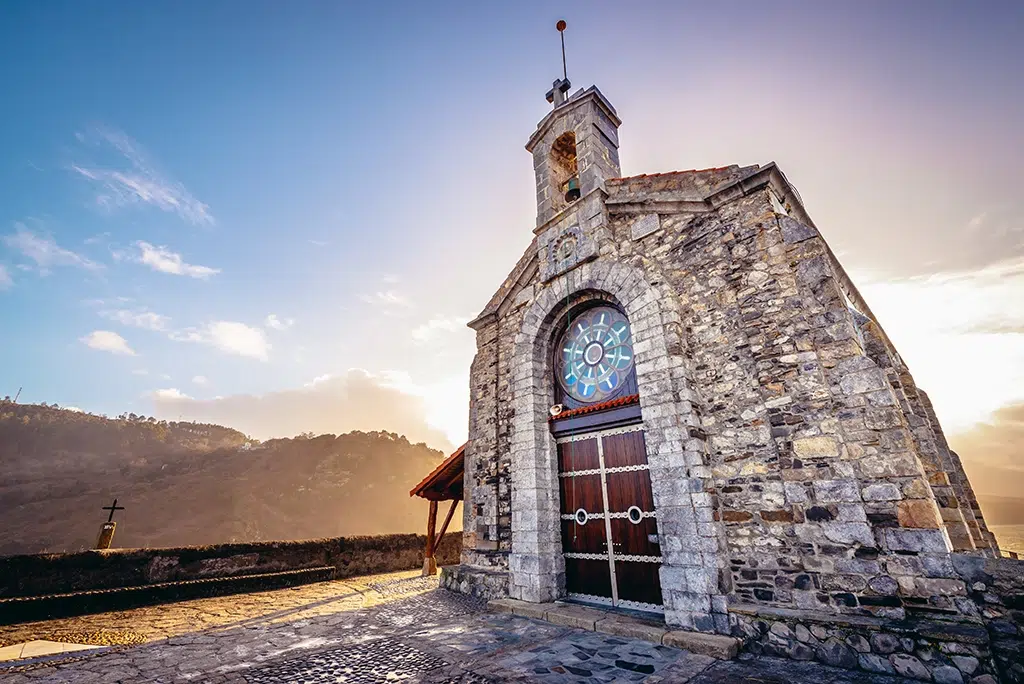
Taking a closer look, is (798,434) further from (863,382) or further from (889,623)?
(889,623)

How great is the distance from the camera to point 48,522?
127 ft

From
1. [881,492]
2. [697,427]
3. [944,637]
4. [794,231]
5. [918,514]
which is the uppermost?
[794,231]

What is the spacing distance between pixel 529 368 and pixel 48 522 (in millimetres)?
58085

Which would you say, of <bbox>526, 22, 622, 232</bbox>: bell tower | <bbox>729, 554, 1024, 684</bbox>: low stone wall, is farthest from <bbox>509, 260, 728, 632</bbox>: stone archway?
<bbox>526, 22, 622, 232</bbox>: bell tower

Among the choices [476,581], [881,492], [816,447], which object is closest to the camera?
[881,492]

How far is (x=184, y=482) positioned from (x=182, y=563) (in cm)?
5257

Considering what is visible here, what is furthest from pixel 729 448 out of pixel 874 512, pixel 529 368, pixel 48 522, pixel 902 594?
pixel 48 522

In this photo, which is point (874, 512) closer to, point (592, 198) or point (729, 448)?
point (729, 448)

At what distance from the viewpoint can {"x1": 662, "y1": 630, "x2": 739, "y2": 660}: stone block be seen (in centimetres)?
391

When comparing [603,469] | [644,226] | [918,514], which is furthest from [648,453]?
[644,226]

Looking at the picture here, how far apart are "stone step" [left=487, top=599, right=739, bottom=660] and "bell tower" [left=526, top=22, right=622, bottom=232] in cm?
678

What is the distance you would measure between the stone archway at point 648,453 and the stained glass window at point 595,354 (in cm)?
32

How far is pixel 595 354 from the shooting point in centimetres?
712

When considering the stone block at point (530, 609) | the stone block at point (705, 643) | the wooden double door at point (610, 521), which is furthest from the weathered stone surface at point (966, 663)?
the stone block at point (530, 609)
